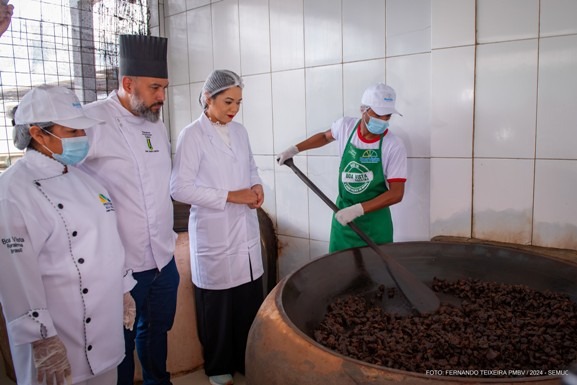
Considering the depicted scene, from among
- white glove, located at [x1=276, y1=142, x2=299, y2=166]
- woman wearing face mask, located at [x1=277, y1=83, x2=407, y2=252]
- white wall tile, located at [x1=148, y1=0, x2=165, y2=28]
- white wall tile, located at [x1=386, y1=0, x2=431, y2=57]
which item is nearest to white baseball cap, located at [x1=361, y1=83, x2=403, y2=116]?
woman wearing face mask, located at [x1=277, y1=83, x2=407, y2=252]

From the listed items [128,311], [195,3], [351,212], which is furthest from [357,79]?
[128,311]

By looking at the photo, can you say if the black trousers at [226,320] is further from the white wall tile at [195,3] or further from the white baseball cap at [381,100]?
the white wall tile at [195,3]

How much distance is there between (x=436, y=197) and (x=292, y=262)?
1212 millimetres

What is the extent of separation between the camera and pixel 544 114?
5.73 ft

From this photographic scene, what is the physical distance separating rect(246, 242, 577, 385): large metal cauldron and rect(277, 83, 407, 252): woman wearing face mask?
0.99ft

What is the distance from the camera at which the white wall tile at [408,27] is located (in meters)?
2.16

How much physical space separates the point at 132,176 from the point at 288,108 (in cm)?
132

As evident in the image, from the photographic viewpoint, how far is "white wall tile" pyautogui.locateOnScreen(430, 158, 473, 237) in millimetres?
1943

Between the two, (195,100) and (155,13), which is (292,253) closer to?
(195,100)

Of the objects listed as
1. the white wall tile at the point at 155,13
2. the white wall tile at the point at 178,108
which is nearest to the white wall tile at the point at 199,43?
the white wall tile at the point at 178,108

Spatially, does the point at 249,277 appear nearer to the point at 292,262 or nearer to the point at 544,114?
the point at 292,262

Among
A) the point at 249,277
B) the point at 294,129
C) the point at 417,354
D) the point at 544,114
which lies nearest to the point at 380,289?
the point at 417,354

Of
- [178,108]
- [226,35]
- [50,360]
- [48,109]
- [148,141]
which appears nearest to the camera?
[50,360]

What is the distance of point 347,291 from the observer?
1581mm
